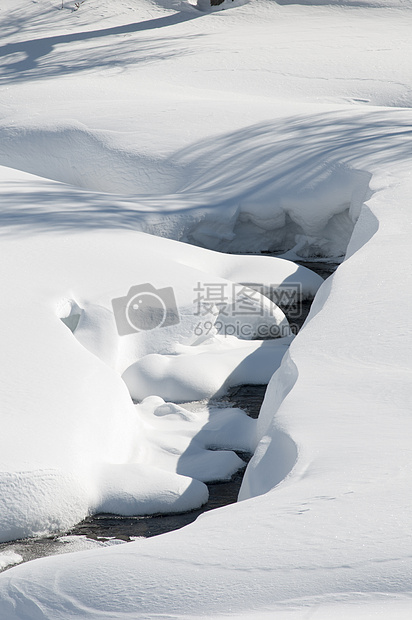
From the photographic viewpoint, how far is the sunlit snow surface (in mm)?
1376

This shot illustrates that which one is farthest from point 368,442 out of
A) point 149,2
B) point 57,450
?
point 149,2

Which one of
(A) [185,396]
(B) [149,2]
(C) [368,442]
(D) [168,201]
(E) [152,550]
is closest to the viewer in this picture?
(E) [152,550]

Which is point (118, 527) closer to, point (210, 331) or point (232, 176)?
point (210, 331)

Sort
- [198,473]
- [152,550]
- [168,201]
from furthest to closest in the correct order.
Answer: [168,201]
[198,473]
[152,550]

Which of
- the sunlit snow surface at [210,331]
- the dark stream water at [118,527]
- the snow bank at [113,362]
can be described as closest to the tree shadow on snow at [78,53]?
the sunlit snow surface at [210,331]

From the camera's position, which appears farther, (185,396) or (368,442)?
(185,396)

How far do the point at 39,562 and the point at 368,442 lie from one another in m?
0.80

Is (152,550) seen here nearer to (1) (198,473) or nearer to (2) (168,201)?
(1) (198,473)

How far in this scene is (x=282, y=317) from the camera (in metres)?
3.73

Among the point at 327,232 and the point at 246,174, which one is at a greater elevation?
the point at 246,174

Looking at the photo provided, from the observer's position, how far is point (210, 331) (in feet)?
11.4

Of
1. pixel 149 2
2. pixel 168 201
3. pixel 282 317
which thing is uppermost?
pixel 149 2

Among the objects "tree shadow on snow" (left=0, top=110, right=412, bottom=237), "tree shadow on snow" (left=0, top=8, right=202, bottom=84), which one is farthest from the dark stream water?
"tree shadow on snow" (left=0, top=8, right=202, bottom=84)

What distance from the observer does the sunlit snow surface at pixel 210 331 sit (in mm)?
1376
